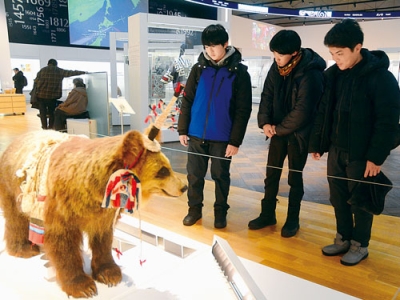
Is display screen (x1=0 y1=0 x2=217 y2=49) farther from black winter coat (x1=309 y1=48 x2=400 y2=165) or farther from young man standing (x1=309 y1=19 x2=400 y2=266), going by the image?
black winter coat (x1=309 y1=48 x2=400 y2=165)

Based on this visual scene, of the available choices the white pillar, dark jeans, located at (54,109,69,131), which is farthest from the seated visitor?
the white pillar

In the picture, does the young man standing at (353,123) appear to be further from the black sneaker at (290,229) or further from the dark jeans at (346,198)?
the black sneaker at (290,229)

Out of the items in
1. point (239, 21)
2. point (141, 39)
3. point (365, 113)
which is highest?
point (239, 21)

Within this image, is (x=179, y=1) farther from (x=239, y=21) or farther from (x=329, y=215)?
(x=329, y=215)

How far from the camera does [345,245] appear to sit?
1928 mm

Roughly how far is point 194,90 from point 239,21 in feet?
40.6

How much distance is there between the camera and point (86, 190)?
96 centimetres

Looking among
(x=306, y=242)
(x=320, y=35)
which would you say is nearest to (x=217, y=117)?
A: (x=306, y=242)

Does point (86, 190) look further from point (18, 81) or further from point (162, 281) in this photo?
point (18, 81)

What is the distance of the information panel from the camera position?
965 centimetres

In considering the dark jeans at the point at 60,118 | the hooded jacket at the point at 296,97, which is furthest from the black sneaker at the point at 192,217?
the dark jeans at the point at 60,118

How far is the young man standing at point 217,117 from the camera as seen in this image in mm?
2098

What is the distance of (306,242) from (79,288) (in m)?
1.37

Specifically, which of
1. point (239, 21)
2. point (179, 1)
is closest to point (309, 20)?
point (239, 21)
